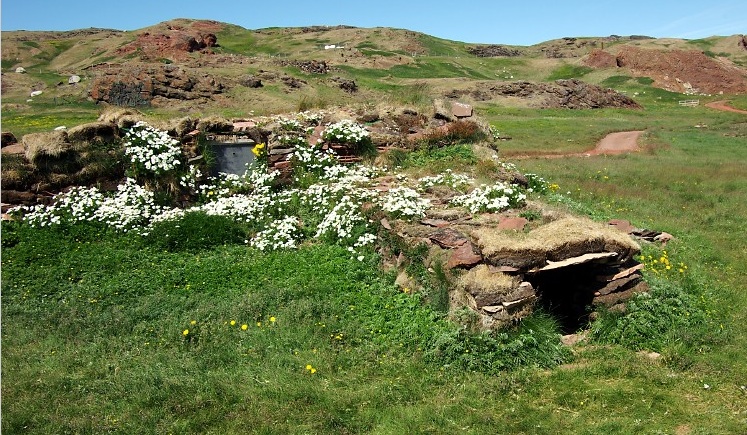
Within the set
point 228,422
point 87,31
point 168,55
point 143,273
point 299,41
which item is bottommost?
point 228,422

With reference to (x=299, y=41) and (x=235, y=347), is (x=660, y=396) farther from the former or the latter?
(x=299, y=41)

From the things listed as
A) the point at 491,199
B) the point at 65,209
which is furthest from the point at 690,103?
the point at 65,209

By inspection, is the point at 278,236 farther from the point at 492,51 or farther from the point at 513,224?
the point at 492,51

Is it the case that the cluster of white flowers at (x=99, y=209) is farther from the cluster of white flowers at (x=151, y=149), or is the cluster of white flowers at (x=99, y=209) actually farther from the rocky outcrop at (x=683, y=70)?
the rocky outcrop at (x=683, y=70)

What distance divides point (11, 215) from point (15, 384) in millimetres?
5529

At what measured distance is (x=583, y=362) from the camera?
618cm

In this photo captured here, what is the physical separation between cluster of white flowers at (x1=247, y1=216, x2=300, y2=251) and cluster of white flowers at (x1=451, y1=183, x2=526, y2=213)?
2639 millimetres

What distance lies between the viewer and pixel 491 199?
8516mm

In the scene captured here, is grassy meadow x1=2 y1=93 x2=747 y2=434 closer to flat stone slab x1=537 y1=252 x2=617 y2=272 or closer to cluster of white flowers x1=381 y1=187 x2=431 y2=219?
flat stone slab x1=537 y1=252 x2=617 y2=272

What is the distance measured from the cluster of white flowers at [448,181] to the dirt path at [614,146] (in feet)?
38.8

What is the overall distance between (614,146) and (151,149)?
21104 millimetres

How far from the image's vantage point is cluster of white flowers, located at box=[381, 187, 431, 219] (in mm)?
8367

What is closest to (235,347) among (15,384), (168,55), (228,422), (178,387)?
(178,387)

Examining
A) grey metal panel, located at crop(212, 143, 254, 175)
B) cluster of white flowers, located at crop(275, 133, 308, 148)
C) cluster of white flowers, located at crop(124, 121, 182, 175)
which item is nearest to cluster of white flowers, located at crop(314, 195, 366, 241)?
cluster of white flowers, located at crop(275, 133, 308, 148)
